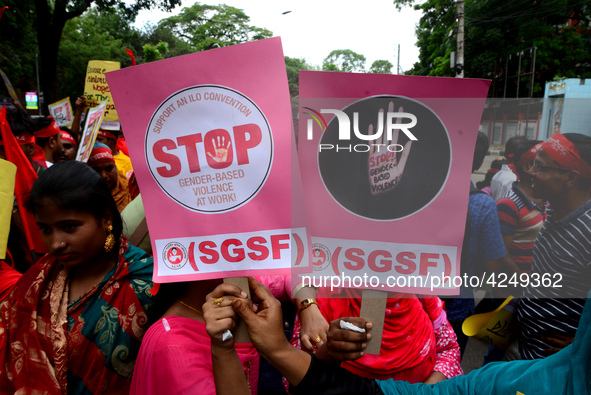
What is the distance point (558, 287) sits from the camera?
1719 mm

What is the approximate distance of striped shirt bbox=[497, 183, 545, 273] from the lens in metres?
3.03

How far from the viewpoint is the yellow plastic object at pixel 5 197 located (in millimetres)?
1594

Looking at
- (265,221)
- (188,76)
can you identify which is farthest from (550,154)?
(188,76)

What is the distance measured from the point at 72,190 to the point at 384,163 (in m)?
1.11

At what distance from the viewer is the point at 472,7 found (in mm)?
17766

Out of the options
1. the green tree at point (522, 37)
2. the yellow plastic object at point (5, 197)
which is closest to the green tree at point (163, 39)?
the green tree at point (522, 37)

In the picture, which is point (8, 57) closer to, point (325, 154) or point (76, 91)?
point (76, 91)

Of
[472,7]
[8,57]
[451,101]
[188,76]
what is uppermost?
[472,7]

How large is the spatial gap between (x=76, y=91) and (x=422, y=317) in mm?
33628

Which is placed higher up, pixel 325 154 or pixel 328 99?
pixel 328 99

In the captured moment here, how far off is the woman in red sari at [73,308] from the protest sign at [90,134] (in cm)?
149

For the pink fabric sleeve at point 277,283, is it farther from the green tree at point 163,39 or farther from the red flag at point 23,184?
the green tree at point 163,39

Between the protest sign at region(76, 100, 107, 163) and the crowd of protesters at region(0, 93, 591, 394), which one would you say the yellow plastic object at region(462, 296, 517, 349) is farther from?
the protest sign at region(76, 100, 107, 163)

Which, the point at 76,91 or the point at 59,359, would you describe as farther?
the point at 76,91
